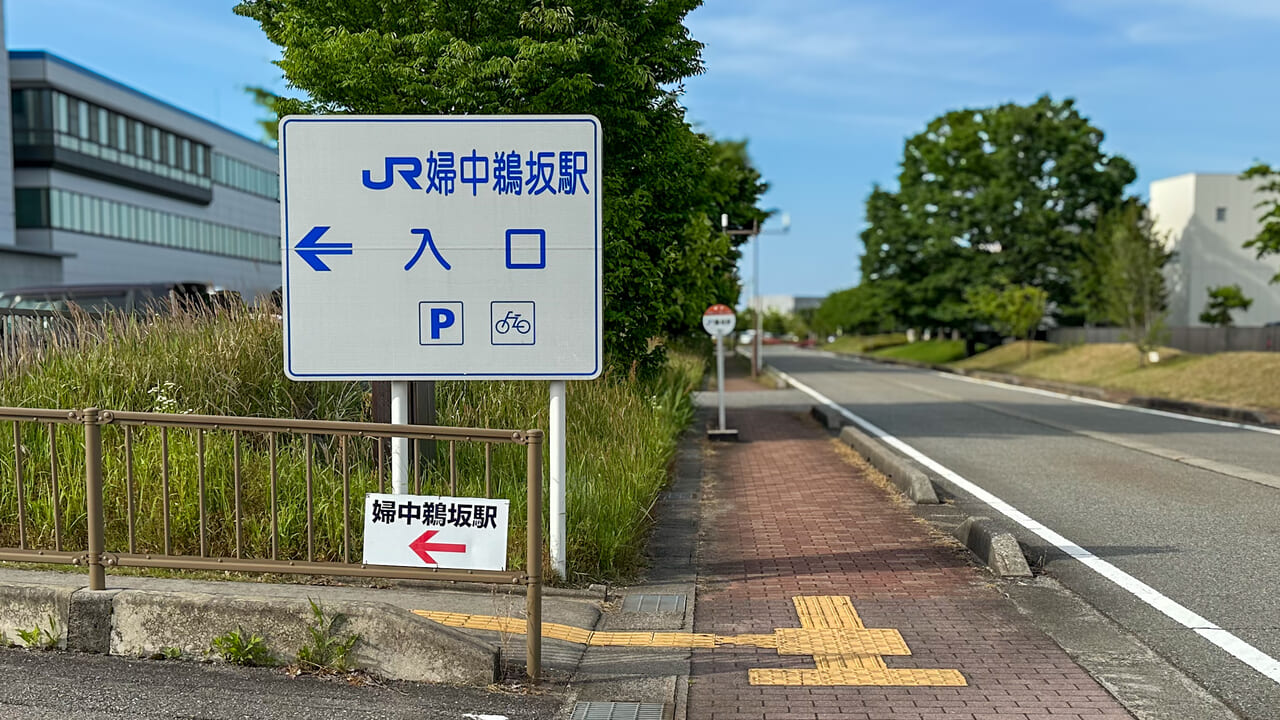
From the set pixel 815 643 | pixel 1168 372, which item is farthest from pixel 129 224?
pixel 815 643

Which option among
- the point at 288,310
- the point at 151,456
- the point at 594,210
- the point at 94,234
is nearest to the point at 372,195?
the point at 288,310

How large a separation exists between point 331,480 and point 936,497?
5442mm

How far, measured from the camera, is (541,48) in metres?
11.5

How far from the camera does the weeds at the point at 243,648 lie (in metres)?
4.74

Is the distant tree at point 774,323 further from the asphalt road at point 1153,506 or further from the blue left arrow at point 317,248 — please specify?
the blue left arrow at point 317,248

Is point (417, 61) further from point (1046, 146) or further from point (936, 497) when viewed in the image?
point (1046, 146)

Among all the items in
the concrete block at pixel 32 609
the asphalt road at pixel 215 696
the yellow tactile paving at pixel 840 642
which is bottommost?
the yellow tactile paving at pixel 840 642

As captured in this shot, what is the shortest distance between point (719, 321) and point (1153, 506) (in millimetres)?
8335

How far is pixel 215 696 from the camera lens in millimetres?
4395

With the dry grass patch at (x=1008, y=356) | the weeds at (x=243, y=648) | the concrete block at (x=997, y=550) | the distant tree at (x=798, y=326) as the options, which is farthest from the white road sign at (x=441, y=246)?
Answer: the distant tree at (x=798, y=326)

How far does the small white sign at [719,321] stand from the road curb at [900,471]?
328cm

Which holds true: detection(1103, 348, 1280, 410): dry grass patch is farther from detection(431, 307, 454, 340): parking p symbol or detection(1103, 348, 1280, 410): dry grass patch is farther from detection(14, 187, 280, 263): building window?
detection(14, 187, 280, 263): building window

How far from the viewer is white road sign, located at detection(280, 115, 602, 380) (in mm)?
6008

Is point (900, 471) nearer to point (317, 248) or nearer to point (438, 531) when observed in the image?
point (317, 248)
